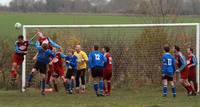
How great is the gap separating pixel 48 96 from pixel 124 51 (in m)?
4.64

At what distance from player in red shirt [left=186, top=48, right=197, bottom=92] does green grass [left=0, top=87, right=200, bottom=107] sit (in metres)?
0.61

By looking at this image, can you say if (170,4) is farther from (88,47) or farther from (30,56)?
(30,56)

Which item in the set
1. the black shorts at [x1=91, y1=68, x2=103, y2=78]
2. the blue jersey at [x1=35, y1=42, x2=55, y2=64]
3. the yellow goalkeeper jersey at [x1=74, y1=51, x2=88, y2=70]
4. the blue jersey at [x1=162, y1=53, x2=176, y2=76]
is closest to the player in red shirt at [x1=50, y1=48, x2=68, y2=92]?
the yellow goalkeeper jersey at [x1=74, y1=51, x2=88, y2=70]

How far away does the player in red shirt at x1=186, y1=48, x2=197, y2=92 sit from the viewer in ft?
66.3

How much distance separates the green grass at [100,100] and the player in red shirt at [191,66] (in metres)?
0.61

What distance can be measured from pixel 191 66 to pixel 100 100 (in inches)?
156

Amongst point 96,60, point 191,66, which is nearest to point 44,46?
point 96,60

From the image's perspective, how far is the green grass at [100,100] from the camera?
16875 millimetres

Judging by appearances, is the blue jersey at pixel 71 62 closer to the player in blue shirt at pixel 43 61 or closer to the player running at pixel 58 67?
the player running at pixel 58 67

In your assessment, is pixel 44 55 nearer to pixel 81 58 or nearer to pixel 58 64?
pixel 58 64

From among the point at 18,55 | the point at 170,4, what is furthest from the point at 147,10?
the point at 18,55

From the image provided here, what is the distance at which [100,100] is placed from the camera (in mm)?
18391

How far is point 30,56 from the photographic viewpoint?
76.0ft

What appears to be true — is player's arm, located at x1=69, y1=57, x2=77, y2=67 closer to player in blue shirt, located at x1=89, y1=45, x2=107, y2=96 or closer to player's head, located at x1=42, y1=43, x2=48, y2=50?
player in blue shirt, located at x1=89, y1=45, x2=107, y2=96
